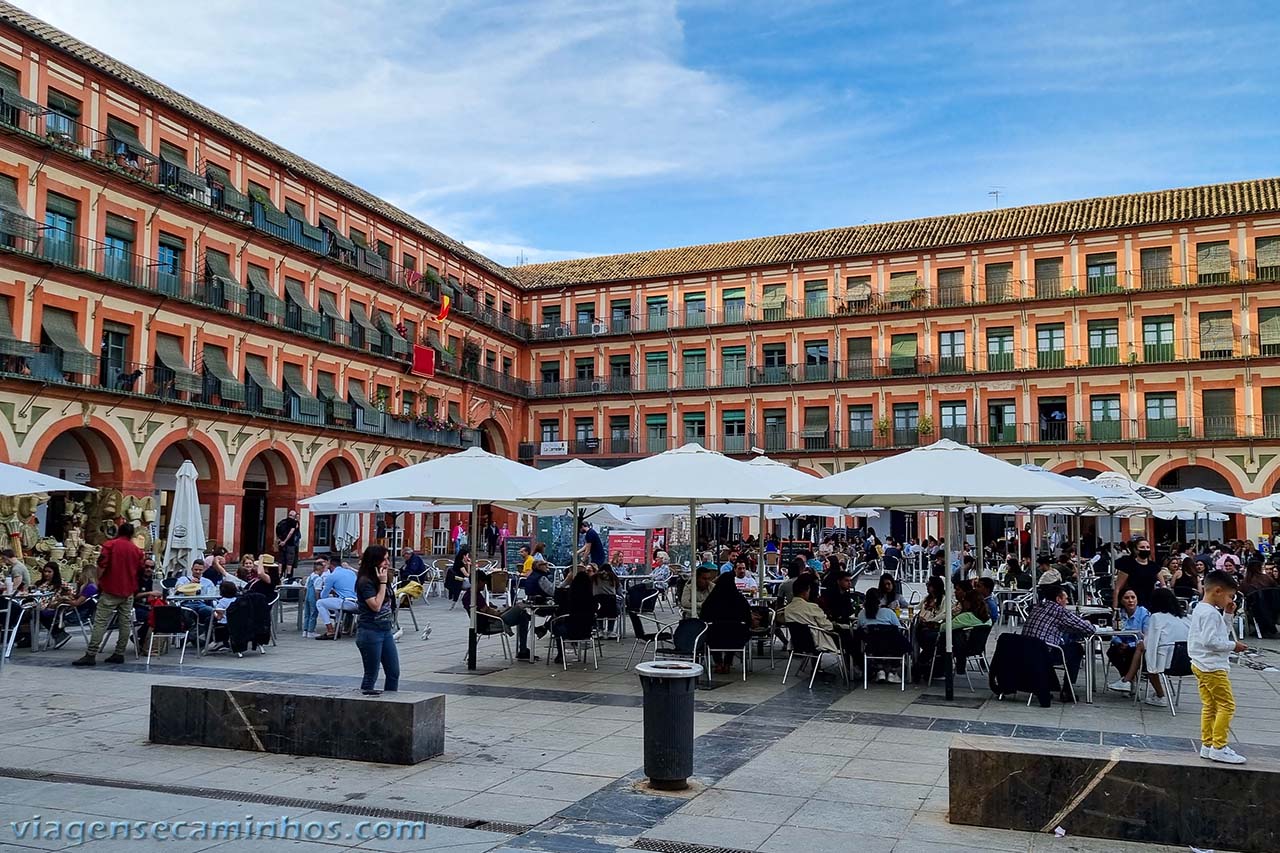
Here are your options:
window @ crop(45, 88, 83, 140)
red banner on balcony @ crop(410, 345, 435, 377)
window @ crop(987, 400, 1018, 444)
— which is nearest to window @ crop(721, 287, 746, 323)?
window @ crop(987, 400, 1018, 444)

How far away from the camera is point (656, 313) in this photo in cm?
4503

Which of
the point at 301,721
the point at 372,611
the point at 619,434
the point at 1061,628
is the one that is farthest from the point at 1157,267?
the point at 301,721

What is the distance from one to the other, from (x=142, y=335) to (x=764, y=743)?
23.4 metres

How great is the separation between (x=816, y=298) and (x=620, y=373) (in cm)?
926

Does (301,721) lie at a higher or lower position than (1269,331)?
lower

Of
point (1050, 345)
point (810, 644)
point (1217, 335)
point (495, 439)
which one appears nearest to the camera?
point (810, 644)

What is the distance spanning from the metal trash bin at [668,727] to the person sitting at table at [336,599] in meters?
8.81

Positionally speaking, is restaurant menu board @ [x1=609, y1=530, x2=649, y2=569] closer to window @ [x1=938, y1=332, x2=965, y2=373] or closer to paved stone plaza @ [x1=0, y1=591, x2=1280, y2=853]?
paved stone plaza @ [x1=0, y1=591, x2=1280, y2=853]

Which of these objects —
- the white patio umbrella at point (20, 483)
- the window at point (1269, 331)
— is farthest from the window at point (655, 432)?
the white patio umbrella at point (20, 483)

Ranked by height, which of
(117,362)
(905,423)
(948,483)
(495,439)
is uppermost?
(117,362)

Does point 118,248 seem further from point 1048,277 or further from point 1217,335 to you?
point 1217,335

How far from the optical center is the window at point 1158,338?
36431 millimetres

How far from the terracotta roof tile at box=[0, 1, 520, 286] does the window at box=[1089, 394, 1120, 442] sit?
2475cm

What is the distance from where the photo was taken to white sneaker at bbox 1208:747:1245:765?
541 centimetres
